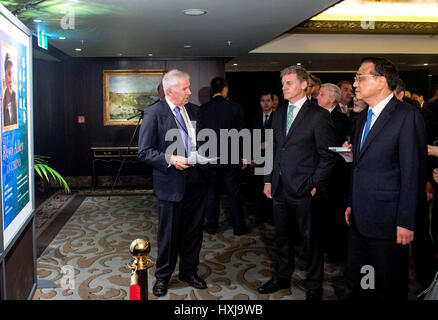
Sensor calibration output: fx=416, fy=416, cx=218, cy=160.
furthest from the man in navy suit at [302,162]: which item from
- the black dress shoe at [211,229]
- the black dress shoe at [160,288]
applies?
the black dress shoe at [211,229]

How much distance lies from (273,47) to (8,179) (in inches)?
257

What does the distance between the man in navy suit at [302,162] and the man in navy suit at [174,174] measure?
0.66m

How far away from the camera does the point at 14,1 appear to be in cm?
380

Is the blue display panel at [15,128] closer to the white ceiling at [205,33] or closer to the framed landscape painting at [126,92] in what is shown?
the white ceiling at [205,33]

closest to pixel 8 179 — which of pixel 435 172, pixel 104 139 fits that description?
pixel 435 172

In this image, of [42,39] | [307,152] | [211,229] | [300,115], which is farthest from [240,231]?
[42,39]

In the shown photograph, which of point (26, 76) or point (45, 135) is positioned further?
point (45, 135)

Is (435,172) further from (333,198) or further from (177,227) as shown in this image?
(177,227)

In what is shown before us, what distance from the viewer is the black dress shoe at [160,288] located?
3295 millimetres

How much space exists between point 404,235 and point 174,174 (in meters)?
1.65

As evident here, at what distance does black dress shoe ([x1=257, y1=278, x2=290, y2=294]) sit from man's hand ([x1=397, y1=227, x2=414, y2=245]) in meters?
1.34

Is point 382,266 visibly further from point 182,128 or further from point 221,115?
point 221,115

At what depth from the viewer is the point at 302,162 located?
305cm

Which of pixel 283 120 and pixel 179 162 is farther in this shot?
pixel 283 120
